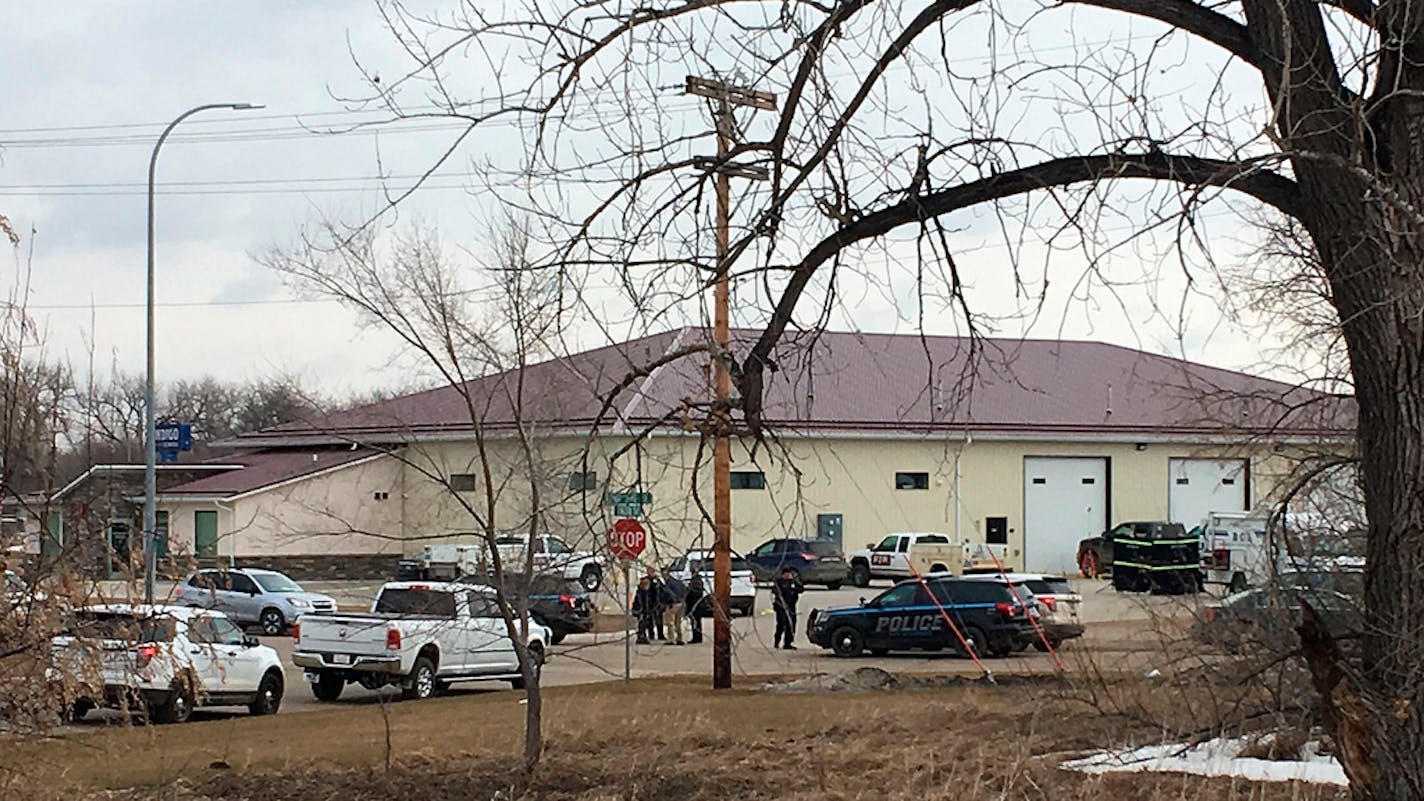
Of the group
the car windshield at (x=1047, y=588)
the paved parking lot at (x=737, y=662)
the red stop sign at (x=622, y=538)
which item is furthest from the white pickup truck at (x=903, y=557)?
the red stop sign at (x=622, y=538)

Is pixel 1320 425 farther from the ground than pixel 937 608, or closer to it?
farther from the ground

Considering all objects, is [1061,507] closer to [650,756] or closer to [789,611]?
[789,611]

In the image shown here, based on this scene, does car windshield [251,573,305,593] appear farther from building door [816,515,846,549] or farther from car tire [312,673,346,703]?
building door [816,515,846,549]

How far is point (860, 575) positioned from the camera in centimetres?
5300

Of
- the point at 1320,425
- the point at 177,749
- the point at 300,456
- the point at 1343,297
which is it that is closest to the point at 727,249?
the point at 1343,297

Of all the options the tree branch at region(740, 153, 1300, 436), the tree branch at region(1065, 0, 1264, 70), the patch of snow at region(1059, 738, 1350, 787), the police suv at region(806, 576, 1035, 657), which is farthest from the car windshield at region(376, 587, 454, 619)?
the tree branch at region(1065, 0, 1264, 70)

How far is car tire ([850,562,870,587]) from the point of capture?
52.9 metres

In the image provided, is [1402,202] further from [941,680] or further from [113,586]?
[941,680]

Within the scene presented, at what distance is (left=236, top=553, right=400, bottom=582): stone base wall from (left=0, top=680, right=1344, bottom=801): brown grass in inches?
1417

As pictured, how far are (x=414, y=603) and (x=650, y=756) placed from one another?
13.0 meters

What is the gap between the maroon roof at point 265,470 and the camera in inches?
2127

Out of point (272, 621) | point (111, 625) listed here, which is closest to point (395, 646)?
point (111, 625)

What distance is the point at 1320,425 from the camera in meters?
12.2

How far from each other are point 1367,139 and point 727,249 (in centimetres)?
284
